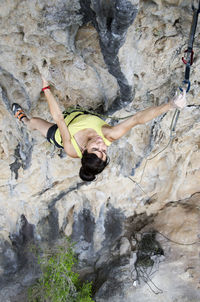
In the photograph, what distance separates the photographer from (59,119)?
2.26 m

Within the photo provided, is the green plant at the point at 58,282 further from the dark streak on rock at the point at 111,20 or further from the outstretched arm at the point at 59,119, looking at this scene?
the dark streak on rock at the point at 111,20

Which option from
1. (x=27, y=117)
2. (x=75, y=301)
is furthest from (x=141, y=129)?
(x=75, y=301)

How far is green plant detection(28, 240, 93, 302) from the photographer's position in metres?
3.93

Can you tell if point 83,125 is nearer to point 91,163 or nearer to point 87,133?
point 87,133

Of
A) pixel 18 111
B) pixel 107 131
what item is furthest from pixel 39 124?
pixel 107 131

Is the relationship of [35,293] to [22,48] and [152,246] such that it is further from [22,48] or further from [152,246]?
[22,48]

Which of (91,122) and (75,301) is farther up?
(91,122)

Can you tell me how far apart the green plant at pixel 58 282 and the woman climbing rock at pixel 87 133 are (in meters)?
2.29

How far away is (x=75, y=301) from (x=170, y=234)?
1.99 m

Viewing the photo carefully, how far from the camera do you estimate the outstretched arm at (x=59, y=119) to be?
2.19m

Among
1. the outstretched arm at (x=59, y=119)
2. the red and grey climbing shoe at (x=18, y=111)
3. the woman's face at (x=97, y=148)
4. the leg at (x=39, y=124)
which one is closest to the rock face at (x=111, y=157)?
the red and grey climbing shoe at (x=18, y=111)

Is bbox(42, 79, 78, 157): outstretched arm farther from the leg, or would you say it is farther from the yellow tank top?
the leg

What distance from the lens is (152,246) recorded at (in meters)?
4.20

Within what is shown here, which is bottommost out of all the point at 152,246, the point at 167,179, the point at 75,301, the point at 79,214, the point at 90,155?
the point at 75,301
